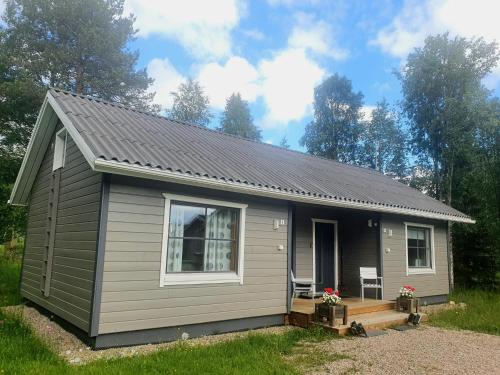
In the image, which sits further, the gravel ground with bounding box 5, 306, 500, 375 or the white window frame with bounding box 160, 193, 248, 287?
the white window frame with bounding box 160, 193, 248, 287

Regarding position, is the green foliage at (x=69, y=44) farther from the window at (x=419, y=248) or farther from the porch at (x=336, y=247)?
the window at (x=419, y=248)

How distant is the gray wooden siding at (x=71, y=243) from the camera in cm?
575

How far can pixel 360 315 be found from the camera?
7.97 m

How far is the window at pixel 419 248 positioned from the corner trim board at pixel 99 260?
807cm

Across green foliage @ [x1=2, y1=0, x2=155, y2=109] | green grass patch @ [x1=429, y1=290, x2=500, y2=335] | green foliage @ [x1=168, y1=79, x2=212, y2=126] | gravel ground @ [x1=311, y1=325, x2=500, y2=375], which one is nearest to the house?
green grass patch @ [x1=429, y1=290, x2=500, y2=335]

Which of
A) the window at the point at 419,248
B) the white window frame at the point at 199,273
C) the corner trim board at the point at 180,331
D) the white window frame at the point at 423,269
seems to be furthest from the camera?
the window at the point at 419,248

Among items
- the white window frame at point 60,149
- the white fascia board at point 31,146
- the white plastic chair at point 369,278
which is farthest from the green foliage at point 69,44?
the white plastic chair at point 369,278

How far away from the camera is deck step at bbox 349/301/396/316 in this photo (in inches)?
313

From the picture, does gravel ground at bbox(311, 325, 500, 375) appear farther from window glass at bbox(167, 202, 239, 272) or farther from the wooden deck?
window glass at bbox(167, 202, 239, 272)

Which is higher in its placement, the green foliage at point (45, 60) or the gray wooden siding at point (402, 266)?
the green foliage at point (45, 60)

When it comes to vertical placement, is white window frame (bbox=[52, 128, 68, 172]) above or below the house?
above

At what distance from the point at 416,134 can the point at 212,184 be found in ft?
54.2

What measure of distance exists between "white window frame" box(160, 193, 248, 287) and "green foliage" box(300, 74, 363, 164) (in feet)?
64.4

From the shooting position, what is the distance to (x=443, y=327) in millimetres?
Result: 7781
